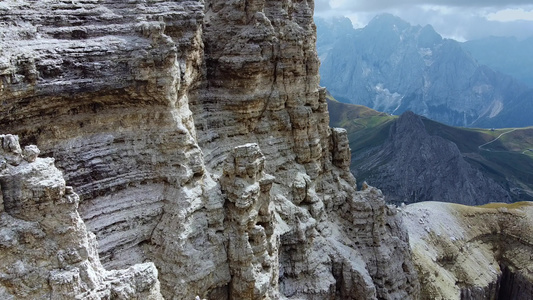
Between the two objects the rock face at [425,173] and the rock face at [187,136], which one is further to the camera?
the rock face at [425,173]

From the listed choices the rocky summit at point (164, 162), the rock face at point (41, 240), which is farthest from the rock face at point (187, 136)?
the rock face at point (41, 240)

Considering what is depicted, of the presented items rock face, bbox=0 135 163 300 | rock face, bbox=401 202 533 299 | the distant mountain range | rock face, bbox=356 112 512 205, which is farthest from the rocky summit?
the distant mountain range

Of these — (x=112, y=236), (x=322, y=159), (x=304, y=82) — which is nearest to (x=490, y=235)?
(x=322, y=159)

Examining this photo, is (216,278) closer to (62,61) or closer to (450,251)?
(62,61)

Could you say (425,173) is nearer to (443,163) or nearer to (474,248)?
(443,163)

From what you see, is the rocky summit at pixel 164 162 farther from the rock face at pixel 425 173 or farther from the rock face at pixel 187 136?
the rock face at pixel 425 173

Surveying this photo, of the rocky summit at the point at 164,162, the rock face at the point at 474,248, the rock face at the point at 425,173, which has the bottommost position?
the rock face at the point at 425,173
